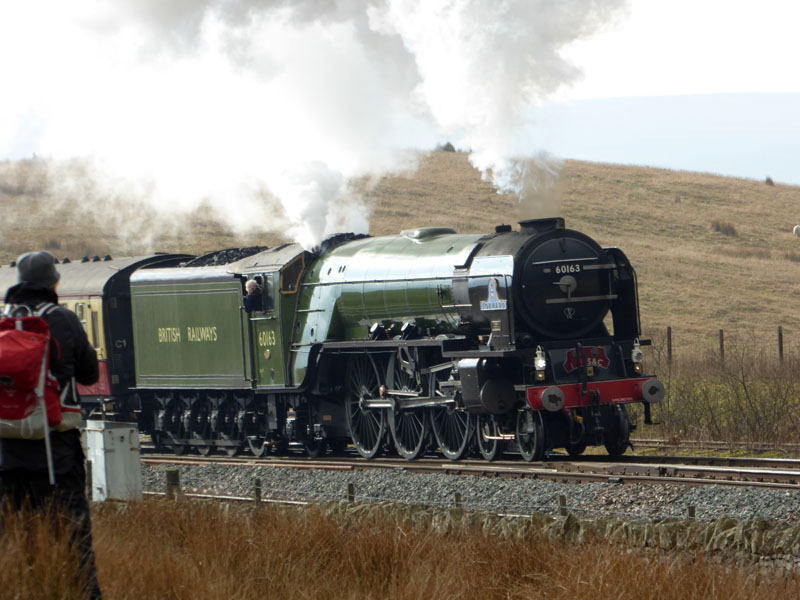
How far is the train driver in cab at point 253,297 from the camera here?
56.7ft

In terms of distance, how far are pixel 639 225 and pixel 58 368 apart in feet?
176

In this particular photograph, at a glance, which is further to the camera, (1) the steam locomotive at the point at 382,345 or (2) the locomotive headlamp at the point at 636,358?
(2) the locomotive headlamp at the point at 636,358

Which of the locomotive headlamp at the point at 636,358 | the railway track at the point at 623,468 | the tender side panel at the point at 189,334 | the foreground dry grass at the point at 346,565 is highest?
the tender side panel at the point at 189,334

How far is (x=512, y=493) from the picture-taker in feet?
37.8

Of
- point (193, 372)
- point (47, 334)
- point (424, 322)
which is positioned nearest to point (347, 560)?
point (47, 334)

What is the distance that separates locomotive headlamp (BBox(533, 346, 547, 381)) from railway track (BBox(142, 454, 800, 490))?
1.06 metres

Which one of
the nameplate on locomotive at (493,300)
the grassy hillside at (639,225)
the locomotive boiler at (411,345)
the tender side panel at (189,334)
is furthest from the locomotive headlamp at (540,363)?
the grassy hillside at (639,225)

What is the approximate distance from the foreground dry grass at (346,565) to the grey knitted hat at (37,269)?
1322mm

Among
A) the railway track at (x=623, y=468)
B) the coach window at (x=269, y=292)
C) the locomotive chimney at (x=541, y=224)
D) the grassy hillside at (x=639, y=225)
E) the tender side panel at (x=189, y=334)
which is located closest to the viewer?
the railway track at (x=623, y=468)

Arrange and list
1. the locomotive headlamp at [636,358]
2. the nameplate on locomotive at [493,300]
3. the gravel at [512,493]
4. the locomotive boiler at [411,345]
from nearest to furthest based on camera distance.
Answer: the gravel at [512,493] → the nameplate on locomotive at [493,300] → the locomotive boiler at [411,345] → the locomotive headlamp at [636,358]

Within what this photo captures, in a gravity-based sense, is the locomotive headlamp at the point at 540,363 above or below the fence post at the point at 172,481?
above

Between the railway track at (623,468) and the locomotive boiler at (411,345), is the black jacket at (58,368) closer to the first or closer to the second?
the railway track at (623,468)

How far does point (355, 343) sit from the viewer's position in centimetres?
1566

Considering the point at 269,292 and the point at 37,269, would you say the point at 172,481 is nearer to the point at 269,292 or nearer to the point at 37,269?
the point at 37,269
